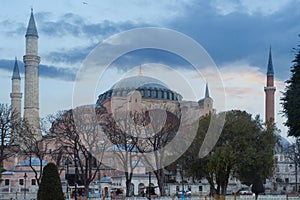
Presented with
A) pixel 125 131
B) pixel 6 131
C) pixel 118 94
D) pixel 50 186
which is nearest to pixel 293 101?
pixel 50 186

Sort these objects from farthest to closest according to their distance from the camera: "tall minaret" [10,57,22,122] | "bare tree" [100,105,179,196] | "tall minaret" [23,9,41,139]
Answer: "tall minaret" [10,57,22,122]
"tall minaret" [23,9,41,139]
"bare tree" [100,105,179,196]

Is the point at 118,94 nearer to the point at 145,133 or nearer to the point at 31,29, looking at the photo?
the point at 31,29

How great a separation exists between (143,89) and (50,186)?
53497 mm

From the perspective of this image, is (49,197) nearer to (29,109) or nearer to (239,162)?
(239,162)

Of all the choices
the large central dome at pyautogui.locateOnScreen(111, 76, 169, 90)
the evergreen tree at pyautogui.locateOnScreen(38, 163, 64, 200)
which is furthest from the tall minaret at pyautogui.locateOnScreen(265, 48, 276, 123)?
the evergreen tree at pyautogui.locateOnScreen(38, 163, 64, 200)

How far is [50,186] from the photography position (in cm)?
2158

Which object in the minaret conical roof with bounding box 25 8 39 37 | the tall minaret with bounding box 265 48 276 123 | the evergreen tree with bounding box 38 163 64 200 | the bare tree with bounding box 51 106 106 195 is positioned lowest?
the evergreen tree with bounding box 38 163 64 200

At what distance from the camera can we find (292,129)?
2175 centimetres

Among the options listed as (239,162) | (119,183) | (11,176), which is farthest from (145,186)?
(239,162)

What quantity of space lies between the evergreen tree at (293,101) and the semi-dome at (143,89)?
171ft

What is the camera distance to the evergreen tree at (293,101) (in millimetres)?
20656

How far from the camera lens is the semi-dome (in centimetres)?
7438

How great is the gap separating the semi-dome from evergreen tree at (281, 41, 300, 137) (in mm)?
51970

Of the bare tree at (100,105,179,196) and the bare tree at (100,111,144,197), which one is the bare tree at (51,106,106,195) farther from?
the bare tree at (100,105,179,196)
